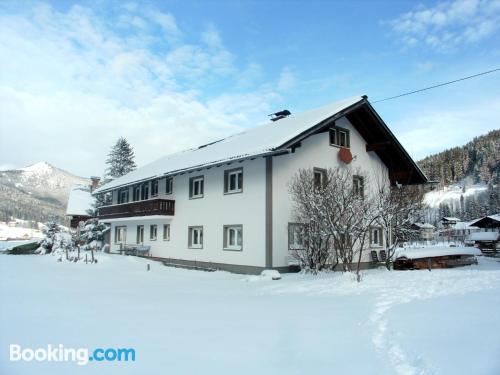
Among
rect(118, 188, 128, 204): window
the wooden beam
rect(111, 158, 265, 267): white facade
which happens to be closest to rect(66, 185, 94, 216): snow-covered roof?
rect(118, 188, 128, 204): window

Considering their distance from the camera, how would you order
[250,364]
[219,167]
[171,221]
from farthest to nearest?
1. [171,221]
2. [219,167]
3. [250,364]

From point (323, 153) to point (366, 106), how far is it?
10.9ft

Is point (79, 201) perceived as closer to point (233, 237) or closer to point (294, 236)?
point (233, 237)

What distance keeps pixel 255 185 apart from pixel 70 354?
1330 centimetres

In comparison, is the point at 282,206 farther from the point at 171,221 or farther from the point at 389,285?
the point at 171,221

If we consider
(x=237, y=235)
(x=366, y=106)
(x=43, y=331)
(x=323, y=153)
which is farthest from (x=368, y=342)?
(x=366, y=106)

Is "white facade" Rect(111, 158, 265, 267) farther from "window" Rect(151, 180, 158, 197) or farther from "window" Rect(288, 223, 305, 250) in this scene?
"window" Rect(288, 223, 305, 250)

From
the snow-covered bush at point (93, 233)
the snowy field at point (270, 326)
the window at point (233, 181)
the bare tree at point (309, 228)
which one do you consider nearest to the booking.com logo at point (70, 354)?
the snowy field at point (270, 326)

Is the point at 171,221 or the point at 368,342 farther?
the point at 171,221

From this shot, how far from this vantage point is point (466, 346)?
19.8 feet

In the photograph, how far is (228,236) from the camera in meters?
20.2

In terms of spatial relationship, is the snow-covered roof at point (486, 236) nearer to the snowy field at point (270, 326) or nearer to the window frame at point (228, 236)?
the snowy field at point (270, 326)

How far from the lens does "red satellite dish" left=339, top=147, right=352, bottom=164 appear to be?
21109 mm

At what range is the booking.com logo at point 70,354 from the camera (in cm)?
582
